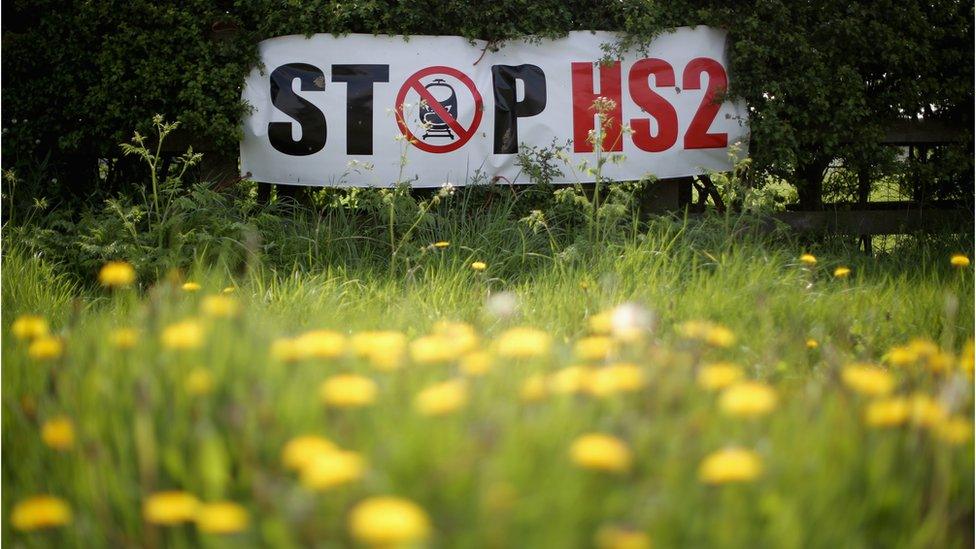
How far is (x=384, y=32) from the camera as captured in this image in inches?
221

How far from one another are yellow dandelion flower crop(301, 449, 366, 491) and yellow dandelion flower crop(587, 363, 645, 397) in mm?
447

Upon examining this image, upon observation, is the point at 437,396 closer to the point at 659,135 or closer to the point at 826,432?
the point at 826,432

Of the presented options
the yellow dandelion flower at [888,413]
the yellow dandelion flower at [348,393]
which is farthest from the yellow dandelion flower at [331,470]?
the yellow dandelion flower at [888,413]

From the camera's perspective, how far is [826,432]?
147 cm

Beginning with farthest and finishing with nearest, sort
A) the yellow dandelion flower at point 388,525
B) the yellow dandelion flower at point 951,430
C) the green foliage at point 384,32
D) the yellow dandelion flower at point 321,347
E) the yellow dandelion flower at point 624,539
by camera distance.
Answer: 1. the green foliage at point 384,32
2. the yellow dandelion flower at point 321,347
3. the yellow dandelion flower at point 951,430
4. the yellow dandelion flower at point 624,539
5. the yellow dandelion flower at point 388,525

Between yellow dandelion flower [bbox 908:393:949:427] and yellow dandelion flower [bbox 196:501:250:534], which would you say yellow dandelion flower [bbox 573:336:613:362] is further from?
yellow dandelion flower [bbox 196:501:250:534]

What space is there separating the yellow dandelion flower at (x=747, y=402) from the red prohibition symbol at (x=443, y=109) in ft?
14.2

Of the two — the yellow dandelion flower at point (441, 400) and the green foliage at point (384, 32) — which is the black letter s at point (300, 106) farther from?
the yellow dandelion flower at point (441, 400)

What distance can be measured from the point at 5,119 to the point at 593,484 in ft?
18.5

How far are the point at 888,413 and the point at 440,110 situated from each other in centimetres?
445

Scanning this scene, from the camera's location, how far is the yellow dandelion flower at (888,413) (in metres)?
1.46

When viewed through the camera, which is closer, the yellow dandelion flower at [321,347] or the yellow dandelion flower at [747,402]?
the yellow dandelion flower at [747,402]

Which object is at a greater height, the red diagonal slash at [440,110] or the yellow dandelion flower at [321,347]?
the red diagonal slash at [440,110]

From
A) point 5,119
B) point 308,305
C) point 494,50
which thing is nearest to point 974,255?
point 494,50
